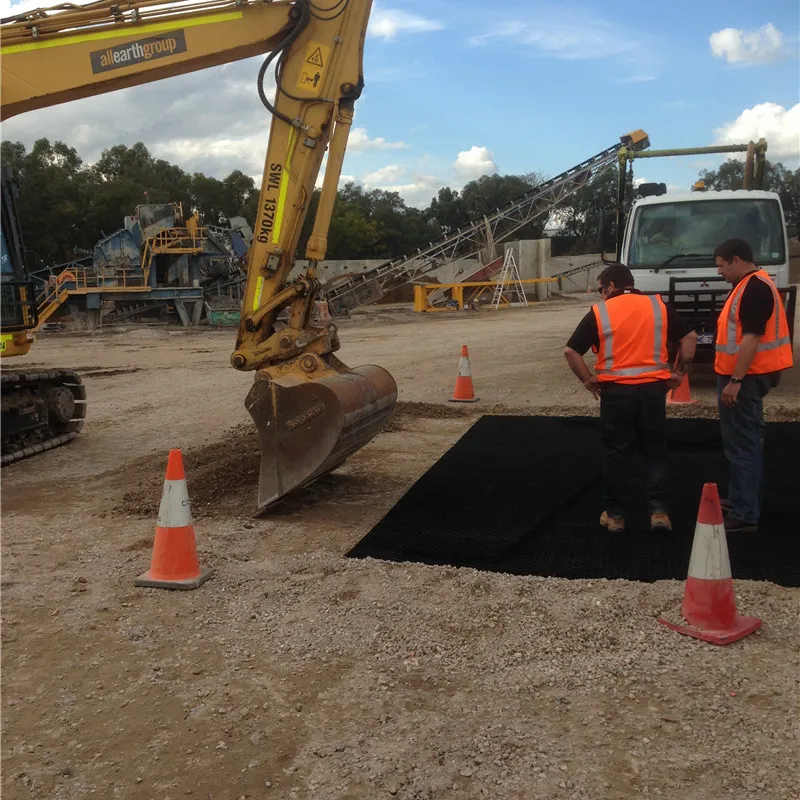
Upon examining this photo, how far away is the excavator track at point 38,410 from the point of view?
8.59 meters

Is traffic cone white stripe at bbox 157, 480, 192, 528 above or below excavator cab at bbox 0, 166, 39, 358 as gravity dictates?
below

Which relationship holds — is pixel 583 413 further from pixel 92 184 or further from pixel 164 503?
pixel 92 184

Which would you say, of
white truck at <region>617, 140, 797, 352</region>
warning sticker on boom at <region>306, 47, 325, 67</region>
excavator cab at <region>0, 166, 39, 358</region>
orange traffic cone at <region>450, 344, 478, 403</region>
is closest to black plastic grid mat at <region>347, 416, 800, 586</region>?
white truck at <region>617, 140, 797, 352</region>

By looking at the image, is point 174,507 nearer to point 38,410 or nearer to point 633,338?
point 633,338

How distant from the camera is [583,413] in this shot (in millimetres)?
9867

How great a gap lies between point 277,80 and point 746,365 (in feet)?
13.9

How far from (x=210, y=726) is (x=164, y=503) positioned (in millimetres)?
1763

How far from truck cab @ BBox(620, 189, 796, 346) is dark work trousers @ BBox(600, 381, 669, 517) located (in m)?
5.21

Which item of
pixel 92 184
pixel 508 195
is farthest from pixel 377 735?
pixel 508 195

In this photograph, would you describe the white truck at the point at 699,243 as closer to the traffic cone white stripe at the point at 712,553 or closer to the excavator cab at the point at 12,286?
the traffic cone white stripe at the point at 712,553

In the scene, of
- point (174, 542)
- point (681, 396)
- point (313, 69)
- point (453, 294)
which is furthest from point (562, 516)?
point (453, 294)

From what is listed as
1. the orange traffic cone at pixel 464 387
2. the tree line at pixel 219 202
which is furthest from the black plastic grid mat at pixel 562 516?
the tree line at pixel 219 202

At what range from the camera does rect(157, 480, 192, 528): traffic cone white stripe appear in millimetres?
4703

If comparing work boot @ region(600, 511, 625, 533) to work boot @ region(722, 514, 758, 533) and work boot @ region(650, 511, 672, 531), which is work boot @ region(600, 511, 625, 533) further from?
work boot @ region(722, 514, 758, 533)
